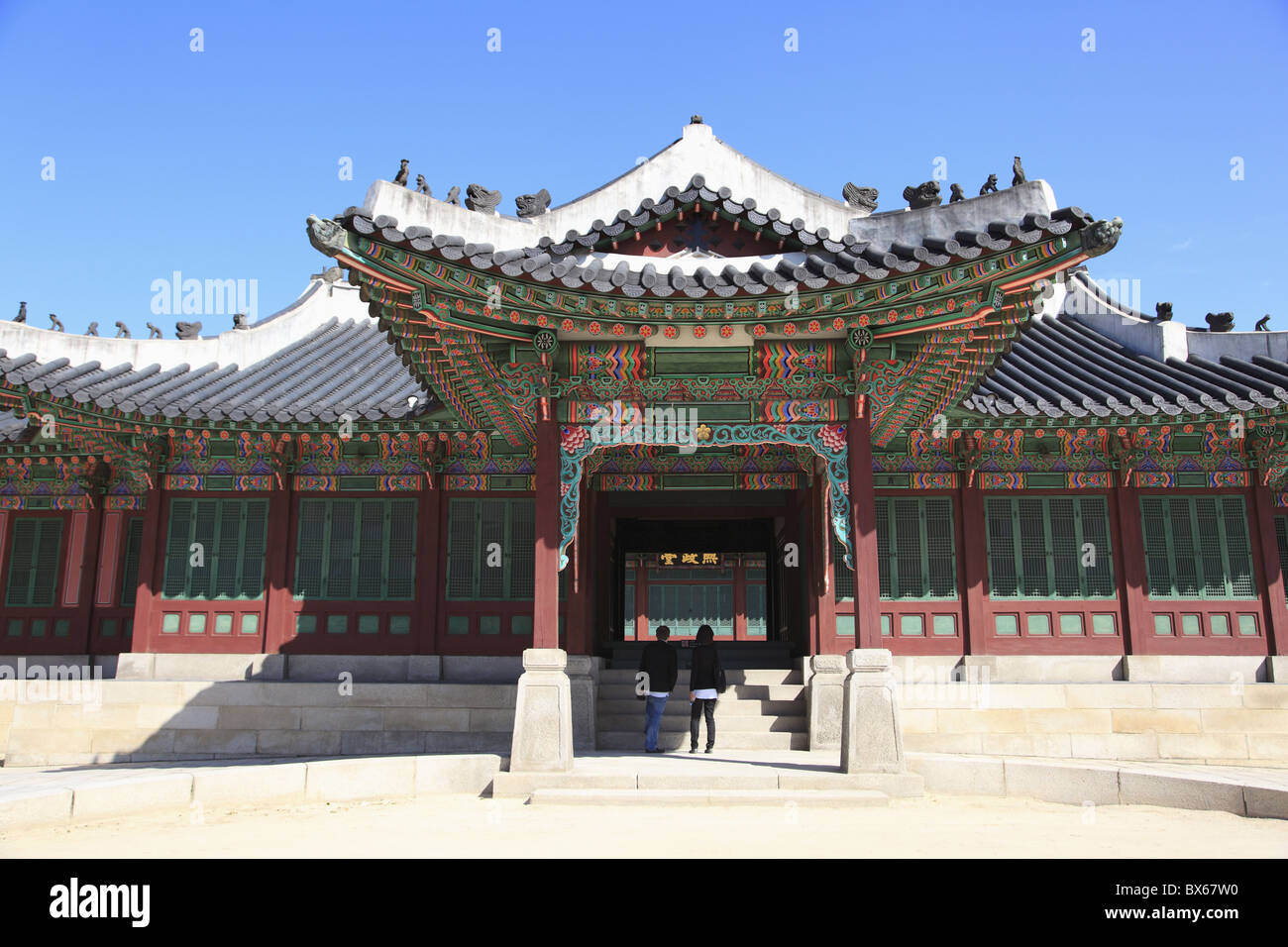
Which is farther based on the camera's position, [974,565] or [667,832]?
[974,565]

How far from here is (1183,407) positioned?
43.1 ft

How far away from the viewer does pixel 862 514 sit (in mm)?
10391

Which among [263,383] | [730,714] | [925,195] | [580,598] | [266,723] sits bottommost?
[266,723]

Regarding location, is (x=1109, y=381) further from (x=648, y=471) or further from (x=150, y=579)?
(x=150, y=579)

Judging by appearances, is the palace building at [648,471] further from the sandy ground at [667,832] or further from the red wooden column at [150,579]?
the sandy ground at [667,832]

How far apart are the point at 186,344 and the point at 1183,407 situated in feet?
55.1

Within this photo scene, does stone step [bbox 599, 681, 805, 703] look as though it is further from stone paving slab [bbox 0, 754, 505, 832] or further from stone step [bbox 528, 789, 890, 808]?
stone step [bbox 528, 789, 890, 808]

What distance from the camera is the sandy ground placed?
6703 mm

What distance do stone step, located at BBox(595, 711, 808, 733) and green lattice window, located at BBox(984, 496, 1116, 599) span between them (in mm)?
4514

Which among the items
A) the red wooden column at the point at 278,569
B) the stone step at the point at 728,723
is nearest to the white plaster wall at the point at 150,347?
the red wooden column at the point at 278,569

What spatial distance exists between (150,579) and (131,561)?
47.0 inches

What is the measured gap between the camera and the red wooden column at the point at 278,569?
14.8 metres

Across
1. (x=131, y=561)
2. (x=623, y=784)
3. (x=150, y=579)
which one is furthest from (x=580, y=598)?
(x=131, y=561)

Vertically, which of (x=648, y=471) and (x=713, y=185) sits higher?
(x=713, y=185)
